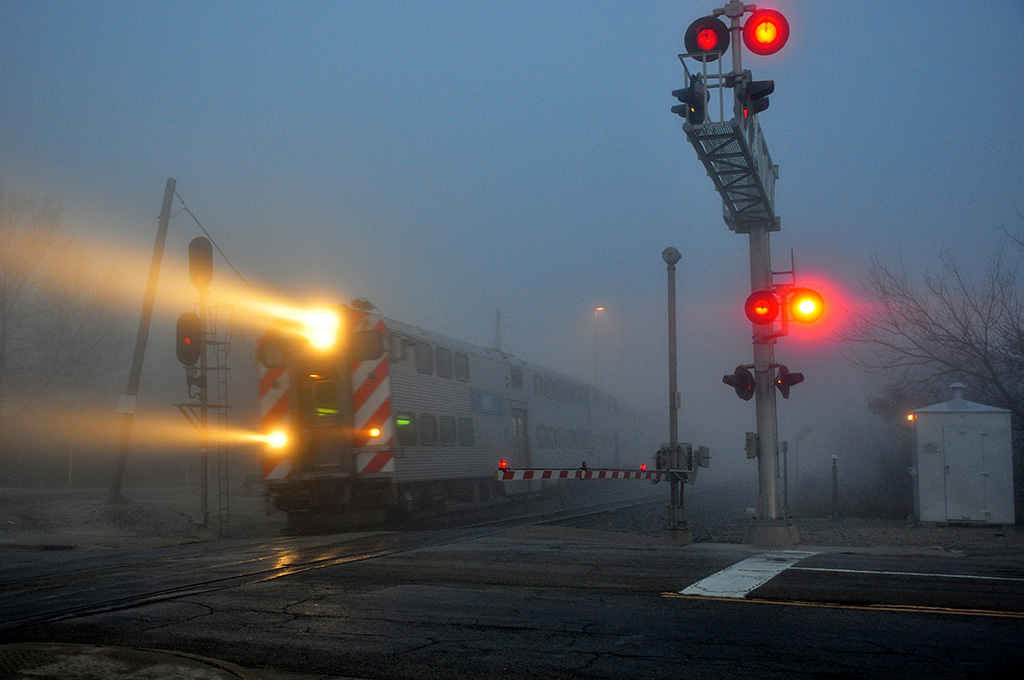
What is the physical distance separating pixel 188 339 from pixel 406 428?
15.0ft

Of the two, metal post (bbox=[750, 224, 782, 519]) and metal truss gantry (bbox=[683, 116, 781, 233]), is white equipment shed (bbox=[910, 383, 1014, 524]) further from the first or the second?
metal truss gantry (bbox=[683, 116, 781, 233])

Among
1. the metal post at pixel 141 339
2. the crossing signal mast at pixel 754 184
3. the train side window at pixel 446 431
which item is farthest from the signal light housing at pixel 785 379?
the metal post at pixel 141 339

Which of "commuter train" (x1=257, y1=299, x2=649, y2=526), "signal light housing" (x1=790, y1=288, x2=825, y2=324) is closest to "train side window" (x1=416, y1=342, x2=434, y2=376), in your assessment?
"commuter train" (x1=257, y1=299, x2=649, y2=526)

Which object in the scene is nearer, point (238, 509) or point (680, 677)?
point (680, 677)

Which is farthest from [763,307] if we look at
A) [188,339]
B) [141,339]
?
[141,339]

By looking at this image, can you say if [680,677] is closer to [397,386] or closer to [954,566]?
[954,566]

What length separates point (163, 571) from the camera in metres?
9.02

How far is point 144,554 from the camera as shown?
1148 centimetres

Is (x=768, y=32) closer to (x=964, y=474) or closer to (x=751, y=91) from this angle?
→ (x=751, y=91)

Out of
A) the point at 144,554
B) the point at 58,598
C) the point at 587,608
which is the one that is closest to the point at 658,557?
the point at 587,608

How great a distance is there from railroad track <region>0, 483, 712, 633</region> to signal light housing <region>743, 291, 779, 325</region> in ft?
16.2

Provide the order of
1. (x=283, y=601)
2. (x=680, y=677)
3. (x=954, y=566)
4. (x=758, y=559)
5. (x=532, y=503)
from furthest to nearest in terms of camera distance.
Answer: (x=532, y=503) < (x=758, y=559) < (x=954, y=566) < (x=283, y=601) < (x=680, y=677)

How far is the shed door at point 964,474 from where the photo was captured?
16.3 metres

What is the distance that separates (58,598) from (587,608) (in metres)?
4.65
